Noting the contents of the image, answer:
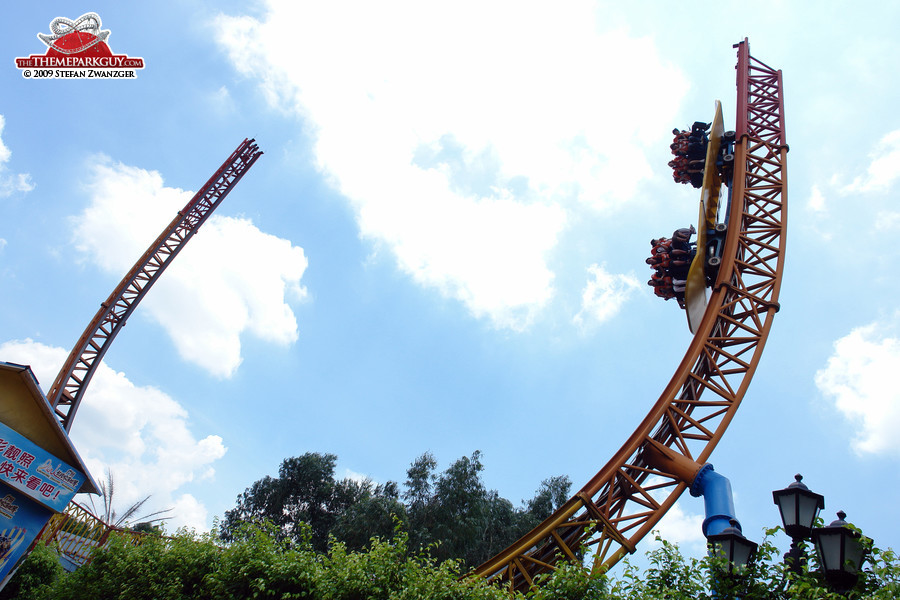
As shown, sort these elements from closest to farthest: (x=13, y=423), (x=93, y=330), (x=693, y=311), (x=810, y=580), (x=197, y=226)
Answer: (x=810, y=580) → (x=13, y=423) → (x=693, y=311) → (x=93, y=330) → (x=197, y=226)

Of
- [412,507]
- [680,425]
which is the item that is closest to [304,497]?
[412,507]

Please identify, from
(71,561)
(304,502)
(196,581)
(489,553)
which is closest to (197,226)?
(304,502)

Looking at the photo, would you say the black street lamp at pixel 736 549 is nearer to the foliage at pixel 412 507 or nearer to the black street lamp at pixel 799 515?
the black street lamp at pixel 799 515

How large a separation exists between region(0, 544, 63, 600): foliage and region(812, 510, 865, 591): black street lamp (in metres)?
13.5

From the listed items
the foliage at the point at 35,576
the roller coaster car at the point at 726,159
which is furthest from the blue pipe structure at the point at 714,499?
the foliage at the point at 35,576

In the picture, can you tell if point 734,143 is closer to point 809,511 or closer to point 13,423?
point 809,511

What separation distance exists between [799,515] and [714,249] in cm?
864

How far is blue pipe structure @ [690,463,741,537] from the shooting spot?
29.1 feet

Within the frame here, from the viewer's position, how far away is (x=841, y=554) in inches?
184

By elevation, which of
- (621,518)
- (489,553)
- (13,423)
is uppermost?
(489,553)

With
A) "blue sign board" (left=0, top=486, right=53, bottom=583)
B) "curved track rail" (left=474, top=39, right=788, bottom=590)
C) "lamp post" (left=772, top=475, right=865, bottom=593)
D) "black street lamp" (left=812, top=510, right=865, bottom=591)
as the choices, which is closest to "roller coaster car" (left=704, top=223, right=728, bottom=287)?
"curved track rail" (left=474, top=39, right=788, bottom=590)

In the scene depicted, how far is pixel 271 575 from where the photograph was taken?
24.4ft

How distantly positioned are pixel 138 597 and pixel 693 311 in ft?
38.8

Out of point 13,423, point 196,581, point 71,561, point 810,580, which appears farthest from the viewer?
point 71,561
